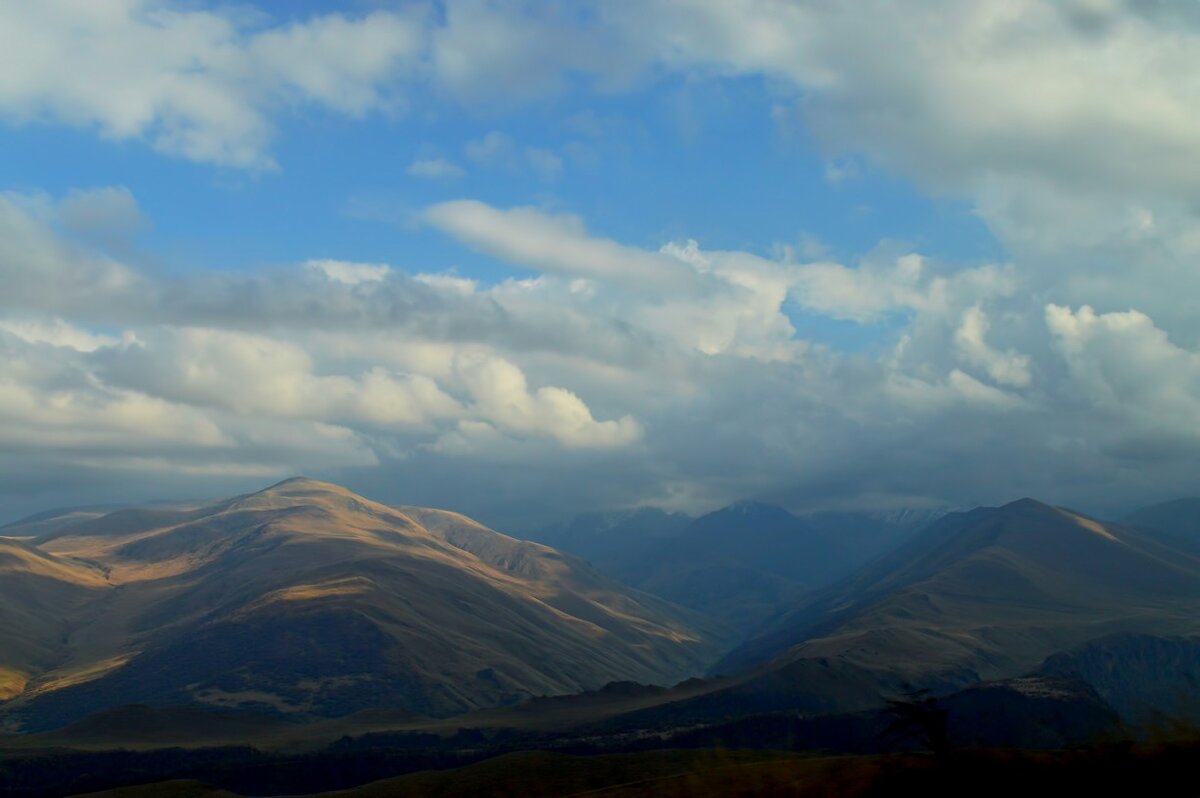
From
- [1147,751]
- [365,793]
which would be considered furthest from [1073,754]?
[365,793]

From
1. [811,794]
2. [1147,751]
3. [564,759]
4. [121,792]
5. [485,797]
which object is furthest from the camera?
[564,759]

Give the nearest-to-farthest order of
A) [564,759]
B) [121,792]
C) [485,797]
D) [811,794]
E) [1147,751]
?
[1147,751] < [811,794] < [485,797] < [121,792] < [564,759]

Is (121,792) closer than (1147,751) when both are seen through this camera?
No

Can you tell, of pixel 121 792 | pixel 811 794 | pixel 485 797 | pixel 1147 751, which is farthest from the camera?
pixel 121 792

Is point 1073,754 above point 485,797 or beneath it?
above

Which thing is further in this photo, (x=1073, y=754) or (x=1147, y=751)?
(x=1073, y=754)

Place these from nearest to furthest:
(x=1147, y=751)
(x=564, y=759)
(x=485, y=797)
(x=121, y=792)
A: (x=1147, y=751) < (x=485, y=797) < (x=121, y=792) < (x=564, y=759)

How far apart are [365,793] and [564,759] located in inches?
1463

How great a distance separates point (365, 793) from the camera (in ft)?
557

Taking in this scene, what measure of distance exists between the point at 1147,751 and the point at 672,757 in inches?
4424

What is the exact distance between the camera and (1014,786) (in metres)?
96.6

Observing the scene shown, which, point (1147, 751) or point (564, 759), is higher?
point (1147, 751)

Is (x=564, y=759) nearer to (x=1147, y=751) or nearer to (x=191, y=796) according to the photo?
(x=191, y=796)

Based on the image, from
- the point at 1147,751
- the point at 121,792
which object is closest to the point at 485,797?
the point at 121,792
